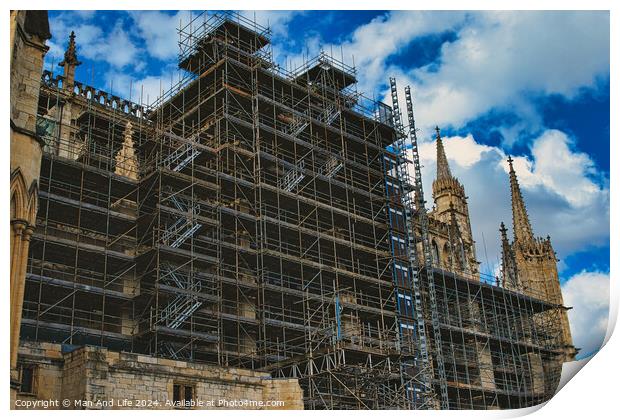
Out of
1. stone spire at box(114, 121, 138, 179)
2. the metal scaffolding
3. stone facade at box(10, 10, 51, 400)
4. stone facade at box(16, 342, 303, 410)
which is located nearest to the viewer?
stone facade at box(10, 10, 51, 400)

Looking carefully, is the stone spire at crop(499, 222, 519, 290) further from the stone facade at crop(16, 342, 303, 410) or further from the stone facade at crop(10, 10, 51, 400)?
the stone facade at crop(10, 10, 51, 400)

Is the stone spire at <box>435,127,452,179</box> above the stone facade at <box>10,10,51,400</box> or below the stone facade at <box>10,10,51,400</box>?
above

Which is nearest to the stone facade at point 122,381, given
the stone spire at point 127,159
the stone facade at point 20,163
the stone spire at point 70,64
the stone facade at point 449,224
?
the stone facade at point 20,163

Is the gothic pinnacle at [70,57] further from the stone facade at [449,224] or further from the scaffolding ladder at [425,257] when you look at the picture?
the stone facade at [449,224]

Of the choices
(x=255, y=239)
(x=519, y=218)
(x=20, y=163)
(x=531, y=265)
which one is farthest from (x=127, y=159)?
(x=519, y=218)

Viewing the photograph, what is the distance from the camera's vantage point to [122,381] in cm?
2552

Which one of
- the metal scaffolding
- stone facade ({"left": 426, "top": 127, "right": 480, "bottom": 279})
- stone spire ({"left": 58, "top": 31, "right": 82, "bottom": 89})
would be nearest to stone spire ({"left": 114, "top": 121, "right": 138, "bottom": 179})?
the metal scaffolding

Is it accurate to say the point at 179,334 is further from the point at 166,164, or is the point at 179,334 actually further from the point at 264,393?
the point at 166,164

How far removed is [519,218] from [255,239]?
31.8 m

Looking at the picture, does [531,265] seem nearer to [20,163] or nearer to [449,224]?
[449,224]

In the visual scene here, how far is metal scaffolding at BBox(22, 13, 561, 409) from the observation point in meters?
31.7

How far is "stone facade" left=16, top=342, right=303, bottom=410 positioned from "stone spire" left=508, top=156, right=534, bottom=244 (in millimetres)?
36526

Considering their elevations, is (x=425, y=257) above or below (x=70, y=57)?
below

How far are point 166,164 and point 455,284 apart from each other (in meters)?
17.7
